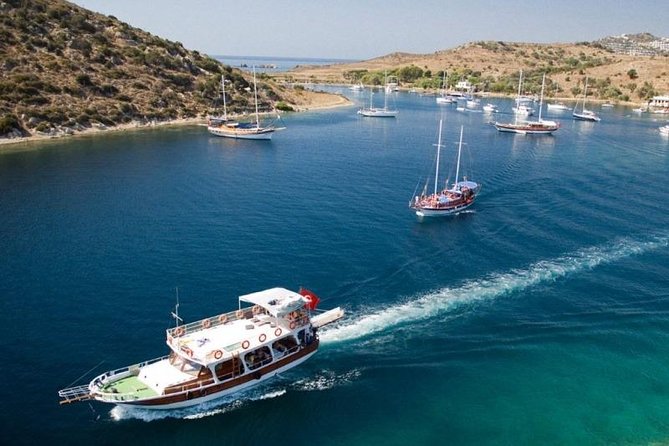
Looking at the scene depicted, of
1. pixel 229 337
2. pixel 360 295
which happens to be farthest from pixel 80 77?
pixel 229 337

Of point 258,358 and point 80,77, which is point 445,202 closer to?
point 258,358

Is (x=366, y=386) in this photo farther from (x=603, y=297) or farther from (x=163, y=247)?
(x=163, y=247)

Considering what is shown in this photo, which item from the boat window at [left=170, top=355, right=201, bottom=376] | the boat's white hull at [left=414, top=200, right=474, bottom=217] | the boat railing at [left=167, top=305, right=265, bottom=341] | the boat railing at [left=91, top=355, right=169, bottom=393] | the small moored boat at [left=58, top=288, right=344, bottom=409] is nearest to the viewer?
the small moored boat at [left=58, top=288, right=344, bottom=409]

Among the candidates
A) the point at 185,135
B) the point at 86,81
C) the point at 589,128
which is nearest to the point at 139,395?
the point at 185,135

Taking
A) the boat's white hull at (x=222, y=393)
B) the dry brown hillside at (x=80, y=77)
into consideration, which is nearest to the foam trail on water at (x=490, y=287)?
the boat's white hull at (x=222, y=393)

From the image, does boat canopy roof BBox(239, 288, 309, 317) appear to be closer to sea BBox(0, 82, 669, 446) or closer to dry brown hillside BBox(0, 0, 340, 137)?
sea BBox(0, 82, 669, 446)

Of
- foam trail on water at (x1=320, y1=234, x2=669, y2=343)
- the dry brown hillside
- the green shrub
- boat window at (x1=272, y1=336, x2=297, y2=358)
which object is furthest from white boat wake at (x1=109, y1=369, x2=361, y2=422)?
the dry brown hillside

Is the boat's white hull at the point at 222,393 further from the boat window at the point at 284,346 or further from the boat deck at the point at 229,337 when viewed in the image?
the boat deck at the point at 229,337
